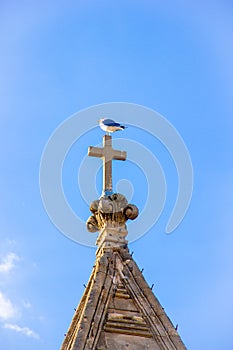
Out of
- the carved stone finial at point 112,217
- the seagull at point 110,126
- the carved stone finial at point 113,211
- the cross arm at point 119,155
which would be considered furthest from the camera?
the seagull at point 110,126

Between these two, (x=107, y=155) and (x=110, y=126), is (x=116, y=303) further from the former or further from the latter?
(x=110, y=126)

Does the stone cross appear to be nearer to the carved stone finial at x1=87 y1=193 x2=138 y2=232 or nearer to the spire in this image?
the spire

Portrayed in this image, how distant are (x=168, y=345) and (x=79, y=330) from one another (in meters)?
2.42

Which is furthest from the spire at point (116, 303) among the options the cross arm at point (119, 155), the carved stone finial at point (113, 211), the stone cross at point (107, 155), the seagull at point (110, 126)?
the seagull at point (110, 126)

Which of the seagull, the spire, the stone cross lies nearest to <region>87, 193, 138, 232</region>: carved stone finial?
the spire

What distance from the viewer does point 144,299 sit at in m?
28.8

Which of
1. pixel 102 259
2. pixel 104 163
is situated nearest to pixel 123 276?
pixel 102 259

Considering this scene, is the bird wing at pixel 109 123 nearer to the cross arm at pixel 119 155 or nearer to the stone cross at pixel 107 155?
the stone cross at pixel 107 155

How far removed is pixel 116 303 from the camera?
28562 mm

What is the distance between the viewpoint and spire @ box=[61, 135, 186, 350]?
90.6 ft

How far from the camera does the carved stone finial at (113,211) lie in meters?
30.4

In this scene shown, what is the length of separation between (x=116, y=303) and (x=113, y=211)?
9.97 ft

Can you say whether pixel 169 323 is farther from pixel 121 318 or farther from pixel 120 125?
pixel 120 125

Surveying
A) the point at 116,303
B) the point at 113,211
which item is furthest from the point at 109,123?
the point at 116,303
